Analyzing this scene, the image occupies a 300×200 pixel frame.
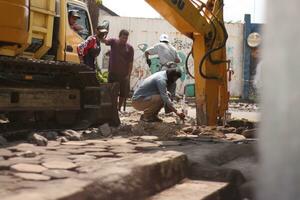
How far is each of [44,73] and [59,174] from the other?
3.60 m

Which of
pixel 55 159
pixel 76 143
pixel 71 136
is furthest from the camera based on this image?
pixel 71 136

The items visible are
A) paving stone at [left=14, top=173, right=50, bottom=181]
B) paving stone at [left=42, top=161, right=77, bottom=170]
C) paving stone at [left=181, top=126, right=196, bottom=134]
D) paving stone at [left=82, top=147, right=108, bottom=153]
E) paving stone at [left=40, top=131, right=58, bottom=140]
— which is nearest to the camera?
paving stone at [left=14, top=173, right=50, bottom=181]

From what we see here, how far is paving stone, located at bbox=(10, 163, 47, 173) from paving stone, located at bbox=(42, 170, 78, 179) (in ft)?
0.25

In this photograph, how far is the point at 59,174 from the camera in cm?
367

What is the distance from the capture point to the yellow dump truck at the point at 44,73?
5812mm

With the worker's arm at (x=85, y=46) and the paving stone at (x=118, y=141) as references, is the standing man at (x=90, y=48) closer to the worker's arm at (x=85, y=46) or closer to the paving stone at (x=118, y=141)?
the worker's arm at (x=85, y=46)

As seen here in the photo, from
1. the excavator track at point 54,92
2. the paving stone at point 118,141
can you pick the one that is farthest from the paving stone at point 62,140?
the excavator track at point 54,92

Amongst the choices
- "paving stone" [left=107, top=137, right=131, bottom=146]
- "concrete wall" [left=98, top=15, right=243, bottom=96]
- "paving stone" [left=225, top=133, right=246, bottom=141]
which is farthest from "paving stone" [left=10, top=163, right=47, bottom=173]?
"concrete wall" [left=98, top=15, right=243, bottom=96]

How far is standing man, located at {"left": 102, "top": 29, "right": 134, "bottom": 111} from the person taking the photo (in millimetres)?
10094

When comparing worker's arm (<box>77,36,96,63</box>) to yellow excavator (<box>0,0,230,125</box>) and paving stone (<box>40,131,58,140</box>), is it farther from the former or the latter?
paving stone (<box>40,131,58,140</box>)

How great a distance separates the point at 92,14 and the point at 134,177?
426 inches

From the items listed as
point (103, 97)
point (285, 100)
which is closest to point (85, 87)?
point (103, 97)

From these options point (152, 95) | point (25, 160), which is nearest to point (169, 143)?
point (25, 160)

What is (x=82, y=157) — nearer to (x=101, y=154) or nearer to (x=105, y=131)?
(x=101, y=154)
